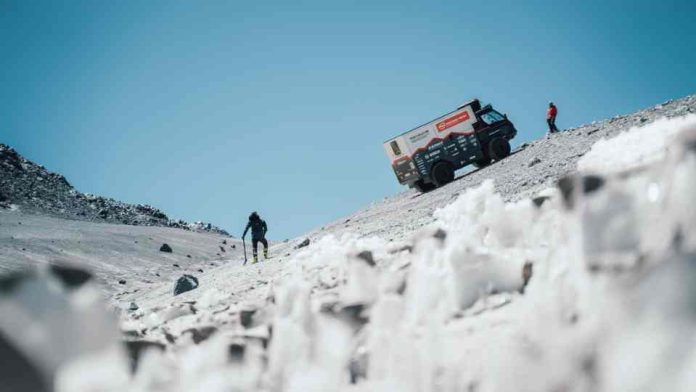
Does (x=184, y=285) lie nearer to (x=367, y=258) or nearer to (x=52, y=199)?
(x=367, y=258)

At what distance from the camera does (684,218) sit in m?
1.97

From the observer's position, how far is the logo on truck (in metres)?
18.9

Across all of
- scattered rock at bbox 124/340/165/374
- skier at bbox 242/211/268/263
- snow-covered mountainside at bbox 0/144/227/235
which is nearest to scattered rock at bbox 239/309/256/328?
scattered rock at bbox 124/340/165/374

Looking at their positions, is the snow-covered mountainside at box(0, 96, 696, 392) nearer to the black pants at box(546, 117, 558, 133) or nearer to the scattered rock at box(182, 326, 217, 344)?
the scattered rock at box(182, 326, 217, 344)

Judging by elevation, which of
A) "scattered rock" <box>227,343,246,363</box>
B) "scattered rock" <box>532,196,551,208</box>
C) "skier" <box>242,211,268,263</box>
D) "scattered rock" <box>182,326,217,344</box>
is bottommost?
"scattered rock" <box>227,343,246,363</box>

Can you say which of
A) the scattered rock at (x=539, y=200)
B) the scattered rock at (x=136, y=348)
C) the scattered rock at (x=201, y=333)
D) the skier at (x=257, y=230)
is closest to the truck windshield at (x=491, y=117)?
the skier at (x=257, y=230)

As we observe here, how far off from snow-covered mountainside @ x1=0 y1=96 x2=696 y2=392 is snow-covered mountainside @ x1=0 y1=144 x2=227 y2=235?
2952cm

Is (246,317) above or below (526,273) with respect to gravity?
above

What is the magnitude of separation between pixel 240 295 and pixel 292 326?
265 cm

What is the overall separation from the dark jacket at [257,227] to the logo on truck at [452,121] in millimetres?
8646

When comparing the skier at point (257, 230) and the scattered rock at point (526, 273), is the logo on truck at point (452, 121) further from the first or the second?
the scattered rock at point (526, 273)

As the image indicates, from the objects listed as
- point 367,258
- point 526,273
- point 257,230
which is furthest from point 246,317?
point 257,230

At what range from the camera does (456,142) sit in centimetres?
1900

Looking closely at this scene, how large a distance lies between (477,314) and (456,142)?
17.0 metres
